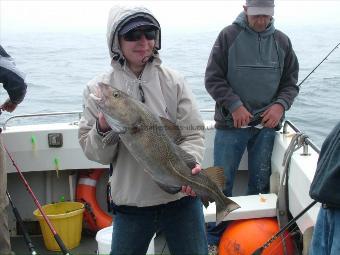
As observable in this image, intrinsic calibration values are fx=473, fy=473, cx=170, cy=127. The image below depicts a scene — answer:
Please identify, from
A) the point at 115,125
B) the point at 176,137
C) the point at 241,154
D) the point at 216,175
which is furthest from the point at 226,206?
the point at 241,154

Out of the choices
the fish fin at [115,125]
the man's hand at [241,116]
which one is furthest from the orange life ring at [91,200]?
the fish fin at [115,125]

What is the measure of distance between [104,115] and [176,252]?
1.10m

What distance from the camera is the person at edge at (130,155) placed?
303 cm

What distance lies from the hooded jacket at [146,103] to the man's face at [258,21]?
2.06 meters

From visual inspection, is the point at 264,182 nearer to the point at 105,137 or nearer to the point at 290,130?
the point at 290,130

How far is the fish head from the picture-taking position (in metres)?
2.75

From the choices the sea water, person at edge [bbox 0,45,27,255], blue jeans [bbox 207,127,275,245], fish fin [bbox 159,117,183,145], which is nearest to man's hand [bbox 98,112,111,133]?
fish fin [bbox 159,117,183,145]

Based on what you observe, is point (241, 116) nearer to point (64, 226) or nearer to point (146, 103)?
point (146, 103)

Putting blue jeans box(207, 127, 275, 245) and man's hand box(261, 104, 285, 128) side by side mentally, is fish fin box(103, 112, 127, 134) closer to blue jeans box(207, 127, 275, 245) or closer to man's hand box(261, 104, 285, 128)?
blue jeans box(207, 127, 275, 245)

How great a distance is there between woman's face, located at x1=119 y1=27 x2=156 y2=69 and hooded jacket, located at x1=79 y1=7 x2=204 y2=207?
0.21 feet

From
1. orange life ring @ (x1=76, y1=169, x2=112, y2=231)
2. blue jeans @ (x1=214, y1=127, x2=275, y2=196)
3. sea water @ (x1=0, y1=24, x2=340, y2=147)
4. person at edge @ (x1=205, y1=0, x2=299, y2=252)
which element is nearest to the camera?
person at edge @ (x1=205, y1=0, x2=299, y2=252)

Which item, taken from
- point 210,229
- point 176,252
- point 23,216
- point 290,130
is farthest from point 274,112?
point 23,216

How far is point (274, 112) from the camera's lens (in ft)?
16.1

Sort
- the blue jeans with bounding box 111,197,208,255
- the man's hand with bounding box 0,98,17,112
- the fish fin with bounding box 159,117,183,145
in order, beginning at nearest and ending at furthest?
1. the fish fin with bounding box 159,117,183,145
2. the blue jeans with bounding box 111,197,208,255
3. the man's hand with bounding box 0,98,17,112
